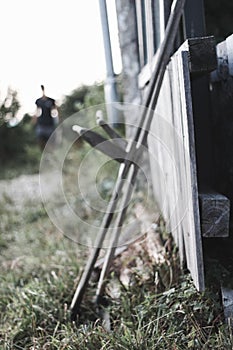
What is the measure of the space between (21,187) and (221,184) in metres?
4.53

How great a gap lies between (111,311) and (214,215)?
31.0 inches

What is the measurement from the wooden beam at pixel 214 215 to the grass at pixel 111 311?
0.30 meters

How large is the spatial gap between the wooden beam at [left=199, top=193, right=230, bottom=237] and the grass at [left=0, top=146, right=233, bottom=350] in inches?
11.6

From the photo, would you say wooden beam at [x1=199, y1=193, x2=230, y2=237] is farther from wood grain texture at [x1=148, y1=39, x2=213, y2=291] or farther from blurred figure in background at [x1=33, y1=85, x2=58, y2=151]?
blurred figure in background at [x1=33, y1=85, x2=58, y2=151]

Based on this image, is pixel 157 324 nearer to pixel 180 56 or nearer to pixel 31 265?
pixel 180 56

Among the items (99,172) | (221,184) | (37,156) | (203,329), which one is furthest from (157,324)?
(37,156)

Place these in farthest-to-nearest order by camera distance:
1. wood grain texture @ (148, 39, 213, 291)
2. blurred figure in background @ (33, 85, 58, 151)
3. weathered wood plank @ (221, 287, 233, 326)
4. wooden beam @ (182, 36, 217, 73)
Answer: blurred figure in background @ (33, 85, 58, 151)
weathered wood plank @ (221, 287, 233, 326)
wooden beam @ (182, 36, 217, 73)
wood grain texture @ (148, 39, 213, 291)

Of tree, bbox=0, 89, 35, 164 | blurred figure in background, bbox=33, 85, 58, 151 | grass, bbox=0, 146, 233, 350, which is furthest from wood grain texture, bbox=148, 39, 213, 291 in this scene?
tree, bbox=0, 89, 35, 164

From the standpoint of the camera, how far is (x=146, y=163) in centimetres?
370

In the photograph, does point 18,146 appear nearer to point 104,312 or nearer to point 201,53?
point 104,312

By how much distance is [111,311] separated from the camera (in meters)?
2.21

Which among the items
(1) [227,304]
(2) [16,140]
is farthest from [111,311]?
(2) [16,140]

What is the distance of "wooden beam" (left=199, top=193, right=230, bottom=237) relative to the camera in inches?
70.8

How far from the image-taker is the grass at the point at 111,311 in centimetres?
178
